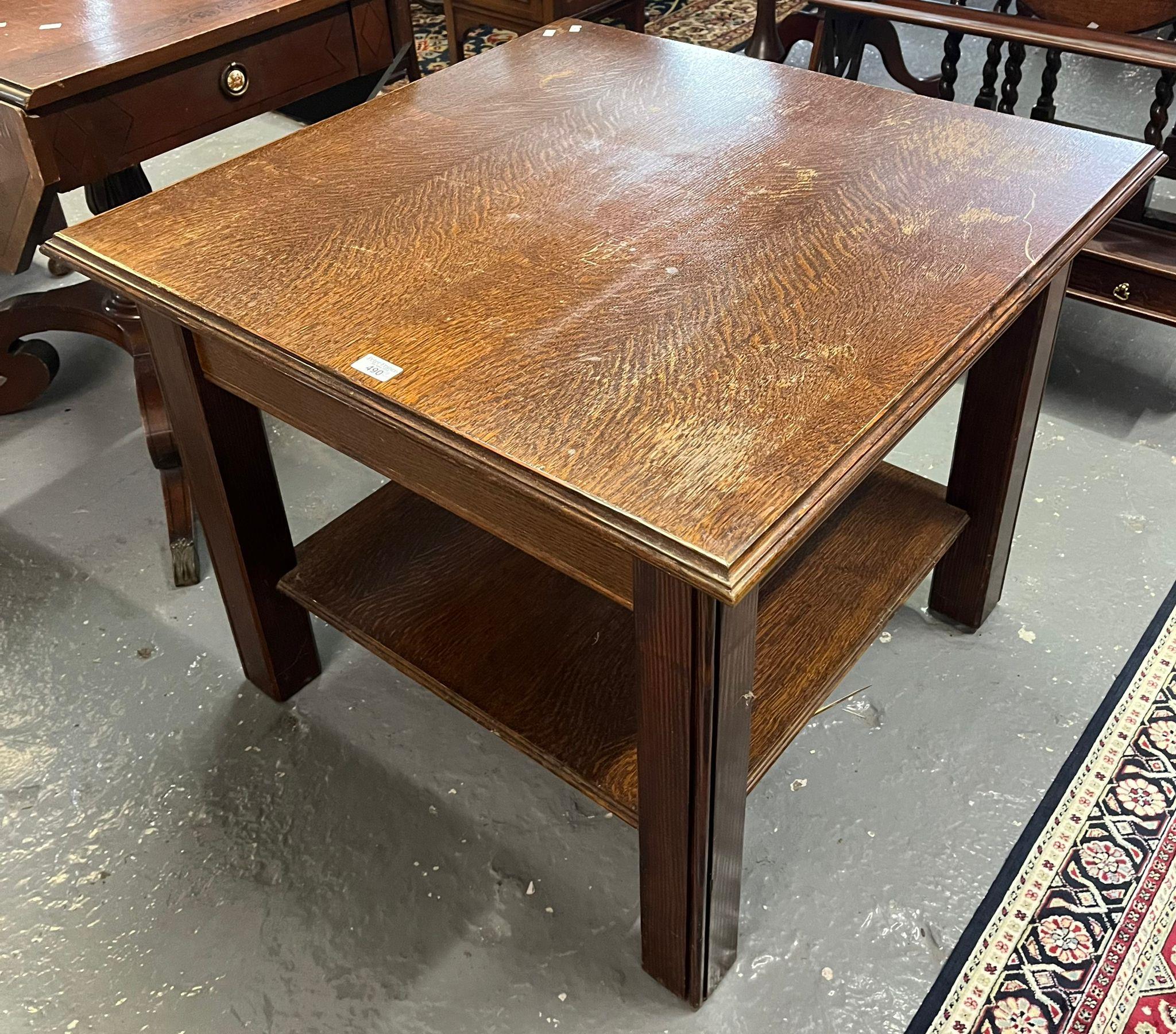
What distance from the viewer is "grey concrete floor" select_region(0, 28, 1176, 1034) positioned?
45.3 inches

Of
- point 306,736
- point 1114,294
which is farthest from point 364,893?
point 1114,294

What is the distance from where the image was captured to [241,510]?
4.09 ft

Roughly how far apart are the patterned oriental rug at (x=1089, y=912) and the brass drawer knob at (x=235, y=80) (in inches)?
56.4

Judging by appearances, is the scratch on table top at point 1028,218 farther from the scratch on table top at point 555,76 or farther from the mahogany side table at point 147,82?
the mahogany side table at point 147,82

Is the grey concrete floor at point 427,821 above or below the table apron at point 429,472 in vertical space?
below

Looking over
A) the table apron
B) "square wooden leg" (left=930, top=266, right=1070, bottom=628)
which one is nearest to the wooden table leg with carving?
the table apron

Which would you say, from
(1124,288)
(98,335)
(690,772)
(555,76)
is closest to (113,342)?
(98,335)

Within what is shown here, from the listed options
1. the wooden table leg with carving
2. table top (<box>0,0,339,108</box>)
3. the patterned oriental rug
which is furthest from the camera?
the wooden table leg with carving

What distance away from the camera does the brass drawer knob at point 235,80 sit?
1.52m

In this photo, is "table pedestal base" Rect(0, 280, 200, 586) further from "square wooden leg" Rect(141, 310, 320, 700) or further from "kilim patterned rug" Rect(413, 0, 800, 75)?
"kilim patterned rug" Rect(413, 0, 800, 75)

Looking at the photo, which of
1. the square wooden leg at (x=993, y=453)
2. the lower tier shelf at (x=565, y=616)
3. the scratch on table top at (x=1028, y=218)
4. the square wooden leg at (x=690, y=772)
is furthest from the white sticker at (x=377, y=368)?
the square wooden leg at (x=993, y=453)

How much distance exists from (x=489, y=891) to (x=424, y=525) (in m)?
0.46

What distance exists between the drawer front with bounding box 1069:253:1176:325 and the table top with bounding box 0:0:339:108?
1.29 m

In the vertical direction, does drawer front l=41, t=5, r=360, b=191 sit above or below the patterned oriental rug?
above
